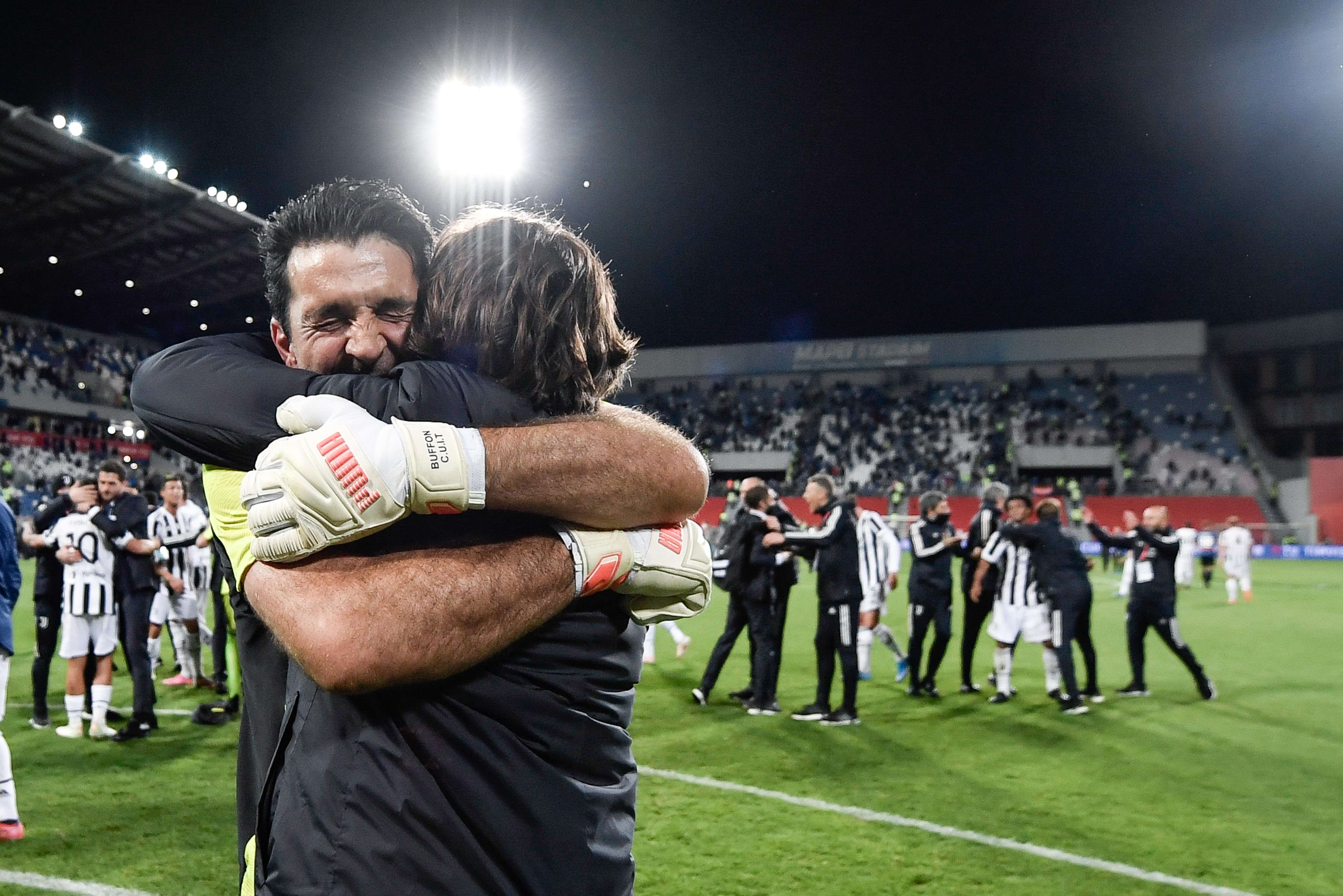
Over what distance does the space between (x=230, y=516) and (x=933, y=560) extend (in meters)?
9.61

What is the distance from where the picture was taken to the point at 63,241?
31031 mm

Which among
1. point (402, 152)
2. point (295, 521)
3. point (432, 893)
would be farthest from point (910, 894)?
point (402, 152)

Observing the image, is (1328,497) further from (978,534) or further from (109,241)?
(109,241)

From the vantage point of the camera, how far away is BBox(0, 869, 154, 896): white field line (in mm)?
4504

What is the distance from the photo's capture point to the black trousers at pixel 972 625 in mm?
10188

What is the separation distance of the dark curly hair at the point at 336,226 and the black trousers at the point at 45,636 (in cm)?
831

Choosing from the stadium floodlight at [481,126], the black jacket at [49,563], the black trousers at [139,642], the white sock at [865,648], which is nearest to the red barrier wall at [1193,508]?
the stadium floodlight at [481,126]

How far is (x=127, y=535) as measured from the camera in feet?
24.7

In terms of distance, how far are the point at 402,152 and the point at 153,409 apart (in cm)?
2983

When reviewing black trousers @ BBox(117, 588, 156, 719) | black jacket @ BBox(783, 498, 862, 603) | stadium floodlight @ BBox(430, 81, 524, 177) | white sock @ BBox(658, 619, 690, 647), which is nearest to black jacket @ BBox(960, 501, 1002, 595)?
black jacket @ BBox(783, 498, 862, 603)

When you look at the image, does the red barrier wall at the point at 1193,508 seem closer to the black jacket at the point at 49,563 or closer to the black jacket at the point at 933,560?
the black jacket at the point at 933,560

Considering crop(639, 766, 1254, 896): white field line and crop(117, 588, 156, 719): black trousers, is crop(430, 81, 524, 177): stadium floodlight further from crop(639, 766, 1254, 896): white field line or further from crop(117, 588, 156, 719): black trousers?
crop(639, 766, 1254, 896): white field line

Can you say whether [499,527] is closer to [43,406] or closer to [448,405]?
[448,405]

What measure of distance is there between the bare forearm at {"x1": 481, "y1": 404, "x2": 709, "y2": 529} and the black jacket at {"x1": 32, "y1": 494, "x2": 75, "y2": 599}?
8667mm
